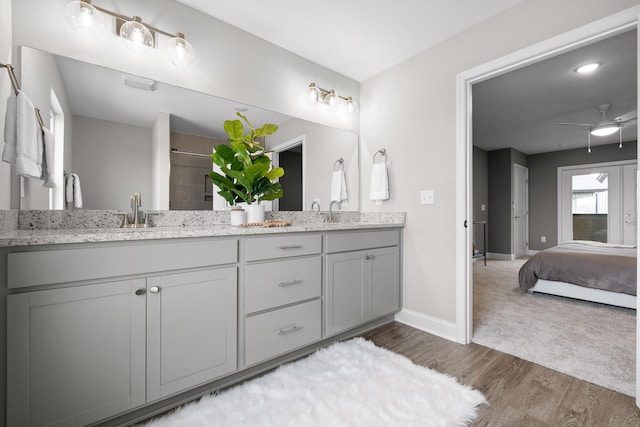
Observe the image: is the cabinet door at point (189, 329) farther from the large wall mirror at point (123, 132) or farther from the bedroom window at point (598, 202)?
the bedroom window at point (598, 202)

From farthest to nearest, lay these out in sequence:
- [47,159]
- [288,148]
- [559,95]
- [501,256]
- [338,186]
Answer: [501,256], [559,95], [338,186], [288,148], [47,159]

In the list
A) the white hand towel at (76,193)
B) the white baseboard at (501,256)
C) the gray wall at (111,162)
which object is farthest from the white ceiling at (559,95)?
the white hand towel at (76,193)

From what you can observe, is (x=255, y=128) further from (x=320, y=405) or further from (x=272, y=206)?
(x=320, y=405)

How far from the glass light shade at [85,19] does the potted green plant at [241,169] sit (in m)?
0.83

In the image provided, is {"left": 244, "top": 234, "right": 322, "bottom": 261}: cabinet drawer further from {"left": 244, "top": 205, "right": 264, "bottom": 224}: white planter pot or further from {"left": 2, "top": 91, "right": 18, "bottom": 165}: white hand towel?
{"left": 2, "top": 91, "right": 18, "bottom": 165}: white hand towel

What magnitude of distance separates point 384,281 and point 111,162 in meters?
2.10

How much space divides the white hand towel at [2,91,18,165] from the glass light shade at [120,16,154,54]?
2.68 ft

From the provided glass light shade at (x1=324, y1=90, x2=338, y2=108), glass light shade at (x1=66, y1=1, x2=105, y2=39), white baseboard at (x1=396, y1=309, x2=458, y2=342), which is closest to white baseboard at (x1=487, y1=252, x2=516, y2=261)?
white baseboard at (x1=396, y1=309, x2=458, y2=342)

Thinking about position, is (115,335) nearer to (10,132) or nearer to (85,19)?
(10,132)

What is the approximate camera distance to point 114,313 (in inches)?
49.5

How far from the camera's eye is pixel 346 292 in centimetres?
217

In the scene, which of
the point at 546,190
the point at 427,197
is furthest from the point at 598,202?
the point at 427,197

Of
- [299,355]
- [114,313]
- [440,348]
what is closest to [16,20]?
[114,313]

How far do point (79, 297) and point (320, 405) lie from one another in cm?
117
